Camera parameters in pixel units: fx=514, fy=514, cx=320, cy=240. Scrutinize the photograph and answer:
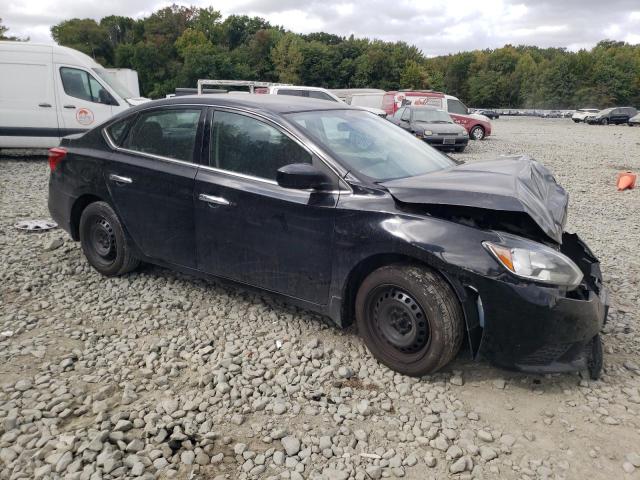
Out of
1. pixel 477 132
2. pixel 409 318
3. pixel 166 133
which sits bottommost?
pixel 477 132

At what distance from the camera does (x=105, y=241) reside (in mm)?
4539

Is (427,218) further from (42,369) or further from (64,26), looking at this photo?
(64,26)

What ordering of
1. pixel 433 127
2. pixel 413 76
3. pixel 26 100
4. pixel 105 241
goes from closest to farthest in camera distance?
pixel 105 241 → pixel 26 100 → pixel 433 127 → pixel 413 76

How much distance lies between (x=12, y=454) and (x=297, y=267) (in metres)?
1.83

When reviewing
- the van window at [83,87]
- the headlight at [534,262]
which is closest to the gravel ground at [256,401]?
the headlight at [534,262]

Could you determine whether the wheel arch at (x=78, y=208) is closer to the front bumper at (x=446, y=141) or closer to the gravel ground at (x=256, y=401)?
the gravel ground at (x=256, y=401)

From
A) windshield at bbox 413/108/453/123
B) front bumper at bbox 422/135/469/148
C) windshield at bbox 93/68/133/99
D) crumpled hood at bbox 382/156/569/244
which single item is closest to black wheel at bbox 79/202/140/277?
crumpled hood at bbox 382/156/569/244

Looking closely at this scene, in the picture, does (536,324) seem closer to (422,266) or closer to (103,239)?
(422,266)

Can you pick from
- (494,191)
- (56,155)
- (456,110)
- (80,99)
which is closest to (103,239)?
(56,155)

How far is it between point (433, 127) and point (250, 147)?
42.4ft

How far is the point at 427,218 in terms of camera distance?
2.95 m

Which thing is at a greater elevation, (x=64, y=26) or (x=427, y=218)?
(x=64, y=26)

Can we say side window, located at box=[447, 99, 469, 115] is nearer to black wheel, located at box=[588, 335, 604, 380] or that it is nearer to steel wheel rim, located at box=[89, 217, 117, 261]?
steel wheel rim, located at box=[89, 217, 117, 261]

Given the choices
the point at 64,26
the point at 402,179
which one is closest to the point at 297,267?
the point at 402,179
